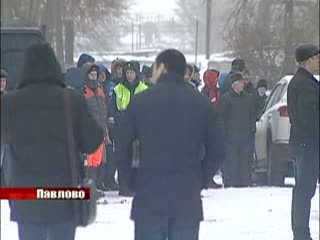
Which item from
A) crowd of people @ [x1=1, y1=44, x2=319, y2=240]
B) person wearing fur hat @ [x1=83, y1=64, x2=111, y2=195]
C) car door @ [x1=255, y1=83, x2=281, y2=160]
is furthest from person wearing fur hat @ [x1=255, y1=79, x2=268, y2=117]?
crowd of people @ [x1=1, y1=44, x2=319, y2=240]

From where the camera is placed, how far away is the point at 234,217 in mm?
7957

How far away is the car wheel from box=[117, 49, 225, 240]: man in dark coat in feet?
16.7

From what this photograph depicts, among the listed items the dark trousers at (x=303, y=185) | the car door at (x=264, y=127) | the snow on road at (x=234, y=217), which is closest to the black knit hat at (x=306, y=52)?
the dark trousers at (x=303, y=185)

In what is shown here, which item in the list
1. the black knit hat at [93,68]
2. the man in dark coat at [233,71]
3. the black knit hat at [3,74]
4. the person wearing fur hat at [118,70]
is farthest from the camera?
the man in dark coat at [233,71]

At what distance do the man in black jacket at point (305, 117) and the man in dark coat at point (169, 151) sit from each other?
183cm

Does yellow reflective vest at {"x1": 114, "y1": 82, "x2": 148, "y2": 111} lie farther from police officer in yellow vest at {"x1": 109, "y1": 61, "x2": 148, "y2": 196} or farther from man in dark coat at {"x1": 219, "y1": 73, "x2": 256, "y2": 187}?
man in dark coat at {"x1": 219, "y1": 73, "x2": 256, "y2": 187}

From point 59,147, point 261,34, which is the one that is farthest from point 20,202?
point 261,34

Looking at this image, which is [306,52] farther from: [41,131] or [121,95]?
[41,131]

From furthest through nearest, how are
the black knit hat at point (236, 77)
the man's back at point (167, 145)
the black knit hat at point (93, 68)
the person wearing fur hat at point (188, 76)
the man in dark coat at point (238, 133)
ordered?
the man in dark coat at point (238, 133), the black knit hat at point (236, 77), the black knit hat at point (93, 68), the person wearing fur hat at point (188, 76), the man's back at point (167, 145)

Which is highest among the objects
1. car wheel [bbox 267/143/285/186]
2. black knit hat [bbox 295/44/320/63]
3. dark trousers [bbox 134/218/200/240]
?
black knit hat [bbox 295/44/320/63]

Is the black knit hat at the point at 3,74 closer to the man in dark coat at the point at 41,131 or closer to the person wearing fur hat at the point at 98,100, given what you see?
the man in dark coat at the point at 41,131

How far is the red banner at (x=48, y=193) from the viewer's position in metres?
4.77

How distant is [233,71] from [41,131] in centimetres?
389

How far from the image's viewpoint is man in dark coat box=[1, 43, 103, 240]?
475cm
